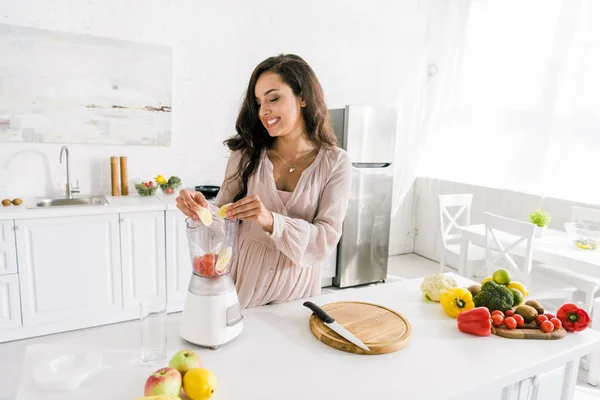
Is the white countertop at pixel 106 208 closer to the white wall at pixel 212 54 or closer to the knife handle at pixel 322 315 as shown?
the white wall at pixel 212 54

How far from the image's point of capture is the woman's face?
1.49 m

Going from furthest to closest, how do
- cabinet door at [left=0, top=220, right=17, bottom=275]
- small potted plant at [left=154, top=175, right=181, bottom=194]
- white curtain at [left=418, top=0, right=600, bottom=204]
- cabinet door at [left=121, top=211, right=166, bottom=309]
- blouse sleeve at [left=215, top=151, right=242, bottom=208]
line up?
white curtain at [left=418, top=0, right=600, bottom=204], small potted plant at [left=154, top=175, right=181, bottom=194], cabinet door at [left=121, top=211, right=166, bottom=309], cabinet door at [left=0, top=220, right=17, bottom=275], blouse sleeve at [left=215, top=151, right=242, bottom=208]

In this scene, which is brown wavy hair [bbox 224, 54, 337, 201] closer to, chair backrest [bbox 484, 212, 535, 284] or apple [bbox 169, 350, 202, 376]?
apple [bbox 169, 350, 202, 376]

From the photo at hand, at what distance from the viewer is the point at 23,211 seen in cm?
254

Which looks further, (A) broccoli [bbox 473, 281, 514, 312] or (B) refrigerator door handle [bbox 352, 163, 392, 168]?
(B) refrigerator door handle [bbox 352, 163, 392, 168]

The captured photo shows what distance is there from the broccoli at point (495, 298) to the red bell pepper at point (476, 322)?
93 mm

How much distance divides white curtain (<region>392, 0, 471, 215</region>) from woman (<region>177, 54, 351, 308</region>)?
324 centimetres

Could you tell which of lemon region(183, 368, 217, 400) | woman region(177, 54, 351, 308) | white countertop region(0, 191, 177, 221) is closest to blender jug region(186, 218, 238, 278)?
woman region(177, 54, 351, 308)

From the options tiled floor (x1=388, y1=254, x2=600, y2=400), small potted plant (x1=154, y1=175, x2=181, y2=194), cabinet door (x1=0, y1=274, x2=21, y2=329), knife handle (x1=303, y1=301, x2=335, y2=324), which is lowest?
tiled floor (x1=388, y1=254, x2=600, y2=400)

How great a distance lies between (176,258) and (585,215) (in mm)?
2976

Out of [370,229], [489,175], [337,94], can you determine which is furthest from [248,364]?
[489,175]

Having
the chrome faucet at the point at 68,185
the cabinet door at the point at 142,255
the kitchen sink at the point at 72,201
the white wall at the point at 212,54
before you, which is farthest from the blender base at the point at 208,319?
the white wall at the point at 212,54

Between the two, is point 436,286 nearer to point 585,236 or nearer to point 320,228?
point 320,228

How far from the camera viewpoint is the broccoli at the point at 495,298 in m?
1.37
